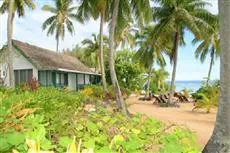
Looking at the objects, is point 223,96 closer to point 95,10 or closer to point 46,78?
point 95,10

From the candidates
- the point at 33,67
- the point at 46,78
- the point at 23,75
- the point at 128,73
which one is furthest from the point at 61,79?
the point at 128,73

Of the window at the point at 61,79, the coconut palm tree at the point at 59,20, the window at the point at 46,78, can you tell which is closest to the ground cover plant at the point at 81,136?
the window at the point at 46,78

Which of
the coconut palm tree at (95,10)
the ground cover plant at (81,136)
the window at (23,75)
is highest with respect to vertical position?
the coconut palm tree at (95,10)

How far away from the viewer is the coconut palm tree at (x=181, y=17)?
89.1 ft

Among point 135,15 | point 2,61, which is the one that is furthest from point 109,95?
point 2,61

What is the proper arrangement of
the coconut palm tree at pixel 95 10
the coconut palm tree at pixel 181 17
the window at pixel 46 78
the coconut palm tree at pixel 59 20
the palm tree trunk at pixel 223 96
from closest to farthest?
the palm tree trunk at pixel 223 96 → the coconut palm tree at pixel 95 10 → the coconut palm tree at pixel 181 17 → the window at pixel 46 78 → the coconut palm tree at pixel 59 20

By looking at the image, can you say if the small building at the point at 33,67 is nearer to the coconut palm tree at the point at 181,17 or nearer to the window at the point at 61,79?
the window at the point at 61,79

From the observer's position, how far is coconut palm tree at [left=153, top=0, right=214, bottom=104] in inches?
1069

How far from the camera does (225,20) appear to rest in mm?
7793

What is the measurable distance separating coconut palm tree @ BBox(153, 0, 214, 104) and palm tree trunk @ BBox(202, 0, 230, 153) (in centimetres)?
1939

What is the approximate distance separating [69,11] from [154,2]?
77.7 feet

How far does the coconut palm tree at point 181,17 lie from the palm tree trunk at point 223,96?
63.6 ft

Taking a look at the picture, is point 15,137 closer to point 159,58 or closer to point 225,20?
point 225,20

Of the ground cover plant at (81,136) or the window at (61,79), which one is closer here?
the ground cover plant at (81,136)
